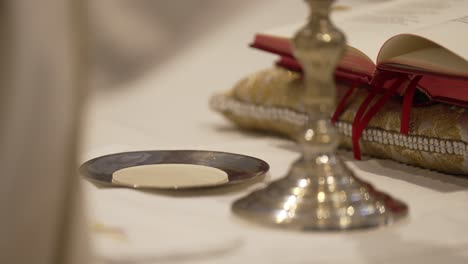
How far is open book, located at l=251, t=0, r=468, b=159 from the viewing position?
86cm

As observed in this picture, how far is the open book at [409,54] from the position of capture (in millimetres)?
864

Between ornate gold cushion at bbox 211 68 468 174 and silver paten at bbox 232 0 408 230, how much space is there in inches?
8.6

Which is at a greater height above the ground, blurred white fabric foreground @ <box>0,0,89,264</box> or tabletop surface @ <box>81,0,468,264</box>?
blurred white fabric foreground @ <box>0,0,89,264</box>

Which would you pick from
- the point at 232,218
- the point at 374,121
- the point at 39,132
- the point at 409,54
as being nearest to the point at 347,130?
the point at 374,121

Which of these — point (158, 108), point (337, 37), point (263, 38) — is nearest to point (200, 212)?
point (337, 37)

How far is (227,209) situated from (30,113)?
0.27 m

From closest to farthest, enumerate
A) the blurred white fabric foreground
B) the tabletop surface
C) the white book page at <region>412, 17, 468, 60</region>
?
the blurred white fabric foreground, the tabletop surface, the white book page at <region>412, 17, 468, 60</region>

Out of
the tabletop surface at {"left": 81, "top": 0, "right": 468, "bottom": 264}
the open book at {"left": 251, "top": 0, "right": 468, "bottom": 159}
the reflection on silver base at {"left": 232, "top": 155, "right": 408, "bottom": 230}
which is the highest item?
the open book at {"left": 251, "top": 0, "right": 468, "bottom": 159}

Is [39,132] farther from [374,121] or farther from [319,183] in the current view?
[374,121]

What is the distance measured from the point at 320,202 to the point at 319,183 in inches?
0.8

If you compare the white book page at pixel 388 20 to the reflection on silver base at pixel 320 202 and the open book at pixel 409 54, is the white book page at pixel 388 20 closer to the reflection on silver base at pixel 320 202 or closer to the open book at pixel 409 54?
the open book at pixel 409 54

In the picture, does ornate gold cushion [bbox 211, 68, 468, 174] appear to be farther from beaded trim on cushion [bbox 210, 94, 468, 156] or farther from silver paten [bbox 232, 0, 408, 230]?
silver paten [bbox 232, 0, 408, 230]

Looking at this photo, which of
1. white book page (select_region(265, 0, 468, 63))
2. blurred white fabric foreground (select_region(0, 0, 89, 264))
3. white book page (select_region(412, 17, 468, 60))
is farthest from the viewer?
white book page (select_region(265, 0, 468, 63))

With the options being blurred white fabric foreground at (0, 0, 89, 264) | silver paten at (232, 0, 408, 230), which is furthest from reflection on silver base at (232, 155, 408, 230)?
blurred white fabric foreground at (0, 0, 89, 264)
